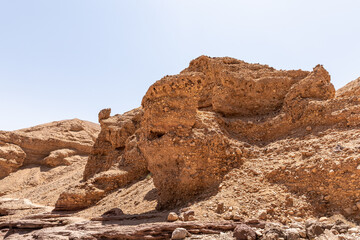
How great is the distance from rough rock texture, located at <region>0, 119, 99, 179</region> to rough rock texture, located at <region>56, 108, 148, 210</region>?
1062 cm

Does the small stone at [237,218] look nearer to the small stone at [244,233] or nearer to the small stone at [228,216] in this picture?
the small stone at [228,216]

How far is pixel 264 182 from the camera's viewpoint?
711cm

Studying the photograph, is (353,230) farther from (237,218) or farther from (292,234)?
(237,218)

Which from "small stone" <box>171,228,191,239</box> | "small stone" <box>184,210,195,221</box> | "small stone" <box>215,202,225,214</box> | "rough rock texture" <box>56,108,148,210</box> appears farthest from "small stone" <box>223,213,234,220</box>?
"rough rock texture" <box>56,108,148,210</box>

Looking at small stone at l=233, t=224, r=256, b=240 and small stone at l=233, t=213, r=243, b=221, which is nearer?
small stone at l=233, t=224, r=256, b=240

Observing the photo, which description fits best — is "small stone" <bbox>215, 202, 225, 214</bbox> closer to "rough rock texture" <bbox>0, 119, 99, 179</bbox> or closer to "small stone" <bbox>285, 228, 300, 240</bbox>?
"small stone" <bbox>285, 228, 300, 240</bbox>

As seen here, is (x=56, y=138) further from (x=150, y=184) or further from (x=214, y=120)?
(x=214, y=120)

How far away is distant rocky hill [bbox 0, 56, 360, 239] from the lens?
580 cm

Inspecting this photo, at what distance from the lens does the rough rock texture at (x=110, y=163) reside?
11.3m

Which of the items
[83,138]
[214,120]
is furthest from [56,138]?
[214,120]

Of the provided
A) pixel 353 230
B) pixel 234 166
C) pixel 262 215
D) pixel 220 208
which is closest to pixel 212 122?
pixel 234 166

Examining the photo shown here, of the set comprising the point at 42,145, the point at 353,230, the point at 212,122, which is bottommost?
the point at 353,230

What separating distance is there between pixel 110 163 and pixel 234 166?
928cm

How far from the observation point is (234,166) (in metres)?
8.08
